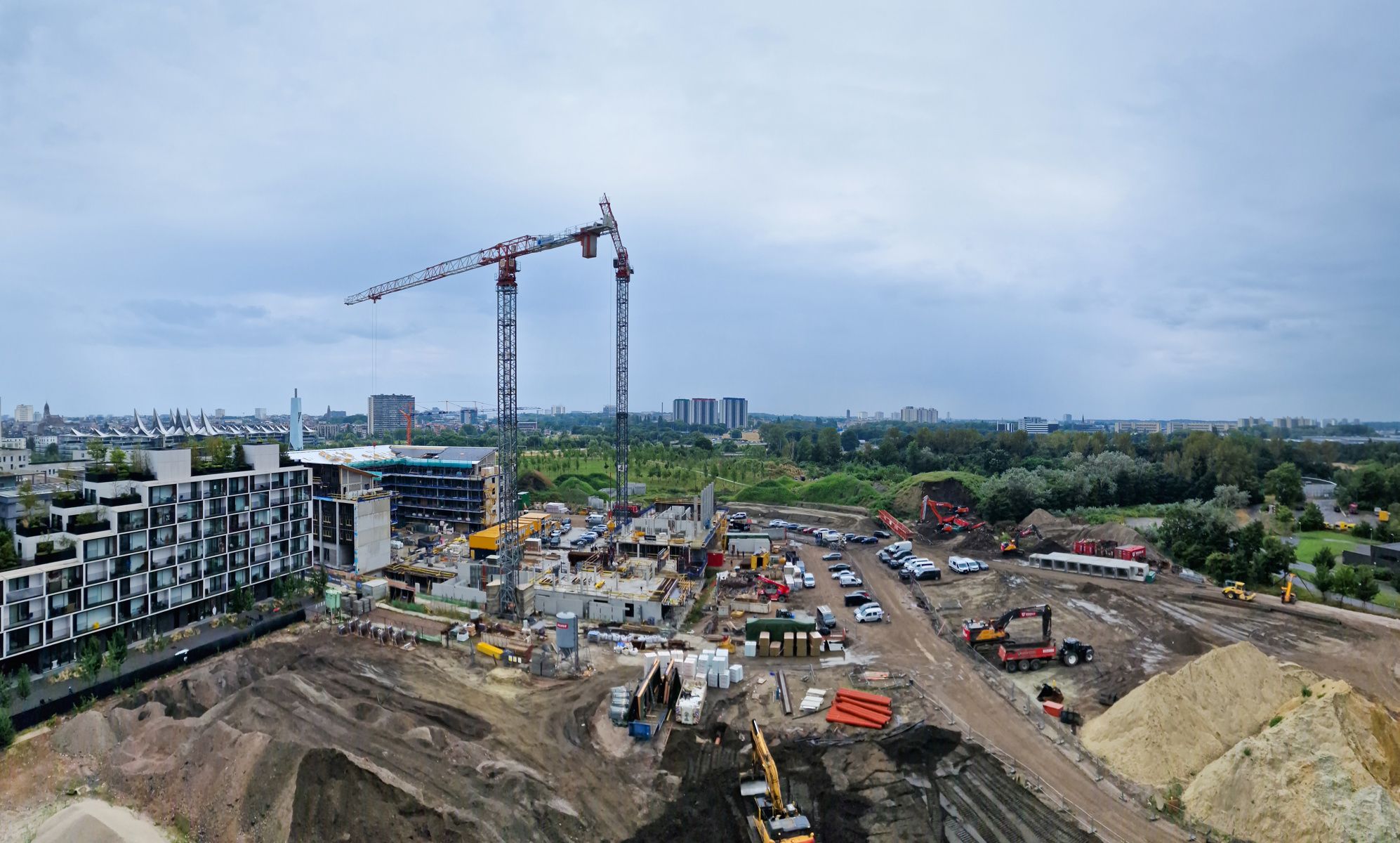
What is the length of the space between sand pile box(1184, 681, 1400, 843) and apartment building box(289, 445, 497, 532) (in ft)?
162

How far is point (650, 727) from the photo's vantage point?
22.2 metres

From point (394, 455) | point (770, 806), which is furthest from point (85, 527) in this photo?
point (394, 455)

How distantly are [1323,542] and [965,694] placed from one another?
44592mm

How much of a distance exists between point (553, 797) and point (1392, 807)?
20969mm

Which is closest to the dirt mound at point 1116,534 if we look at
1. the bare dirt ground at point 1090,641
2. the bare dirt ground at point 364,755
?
the bare dirt ground at point 1090,641

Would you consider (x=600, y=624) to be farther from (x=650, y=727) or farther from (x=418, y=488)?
(x=418, y=488)

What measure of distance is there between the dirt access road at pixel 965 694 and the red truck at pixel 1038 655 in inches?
29.3

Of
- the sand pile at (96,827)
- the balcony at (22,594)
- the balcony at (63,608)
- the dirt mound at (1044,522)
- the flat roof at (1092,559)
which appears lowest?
the sand pile at (96,827)

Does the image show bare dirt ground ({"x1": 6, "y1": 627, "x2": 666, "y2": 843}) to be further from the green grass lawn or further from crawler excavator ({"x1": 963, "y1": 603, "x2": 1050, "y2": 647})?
the green grass lawn

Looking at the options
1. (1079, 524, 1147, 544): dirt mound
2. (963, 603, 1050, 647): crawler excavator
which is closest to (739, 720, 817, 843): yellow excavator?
(963, 603, 1050, 647): crawler excavator

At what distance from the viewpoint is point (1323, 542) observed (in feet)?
164

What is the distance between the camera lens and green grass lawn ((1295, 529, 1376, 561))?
4634 cm

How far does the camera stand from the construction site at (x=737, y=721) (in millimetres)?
17469

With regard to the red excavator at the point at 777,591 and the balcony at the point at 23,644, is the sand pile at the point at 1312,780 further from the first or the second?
the balcony at the point at 23,644
